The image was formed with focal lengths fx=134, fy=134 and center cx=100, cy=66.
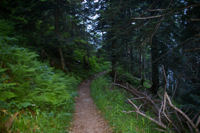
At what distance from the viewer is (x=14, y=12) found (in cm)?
923

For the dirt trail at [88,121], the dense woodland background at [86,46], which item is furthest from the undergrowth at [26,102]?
the dirt trail at [88,121]

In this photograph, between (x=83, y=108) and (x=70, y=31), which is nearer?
(x=83, y=108)

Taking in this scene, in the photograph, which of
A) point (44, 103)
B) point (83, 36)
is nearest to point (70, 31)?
point (83, 36)

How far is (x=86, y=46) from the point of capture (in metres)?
15.7

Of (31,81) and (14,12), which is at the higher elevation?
(14,12)

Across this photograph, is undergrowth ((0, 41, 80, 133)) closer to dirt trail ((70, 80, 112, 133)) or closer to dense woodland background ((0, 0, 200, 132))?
dense woodland background ((0, 0, 200, 132))

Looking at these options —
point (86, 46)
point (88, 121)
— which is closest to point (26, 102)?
point (88, 121)

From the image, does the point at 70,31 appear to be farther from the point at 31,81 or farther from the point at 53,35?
the point at 31,81

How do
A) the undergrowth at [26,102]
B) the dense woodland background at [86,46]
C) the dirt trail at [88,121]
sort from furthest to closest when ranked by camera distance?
the dirt trail at [88,121] → the dense woodland background at [86,46] → the undergrowth at [26,102]

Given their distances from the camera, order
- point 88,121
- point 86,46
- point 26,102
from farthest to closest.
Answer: point 86,46
point 88,121
point 26,102

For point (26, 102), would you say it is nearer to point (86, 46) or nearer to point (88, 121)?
point (88, 121)

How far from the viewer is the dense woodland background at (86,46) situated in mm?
4297

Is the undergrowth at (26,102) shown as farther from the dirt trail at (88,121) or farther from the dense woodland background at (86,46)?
the dirt trail at (88,121)

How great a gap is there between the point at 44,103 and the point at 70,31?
8.97 metres
